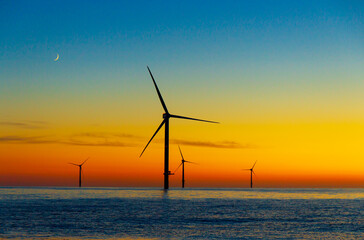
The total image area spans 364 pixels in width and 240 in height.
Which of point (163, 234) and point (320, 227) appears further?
point (320, 227)

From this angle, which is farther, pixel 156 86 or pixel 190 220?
pixel 156 86

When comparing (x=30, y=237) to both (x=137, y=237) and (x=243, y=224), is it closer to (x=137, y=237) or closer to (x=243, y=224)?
(x=137, y=237)

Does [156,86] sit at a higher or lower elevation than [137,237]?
higher

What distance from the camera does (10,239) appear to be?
137ft

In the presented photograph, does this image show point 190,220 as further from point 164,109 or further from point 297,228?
point 164,109

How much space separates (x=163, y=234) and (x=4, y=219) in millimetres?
24721

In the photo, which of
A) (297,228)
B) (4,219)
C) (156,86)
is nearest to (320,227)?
(297,228)

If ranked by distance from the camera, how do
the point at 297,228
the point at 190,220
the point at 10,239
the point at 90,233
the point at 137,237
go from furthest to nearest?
1. the point at 190,220
2. the point at 297,228
3. the point at 90,233
4. the point at 137,237
5. the point at 10,239

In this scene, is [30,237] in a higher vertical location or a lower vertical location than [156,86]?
lower

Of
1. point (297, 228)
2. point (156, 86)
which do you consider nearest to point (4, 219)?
point (297, 228)

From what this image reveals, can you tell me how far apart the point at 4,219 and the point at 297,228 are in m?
36.5

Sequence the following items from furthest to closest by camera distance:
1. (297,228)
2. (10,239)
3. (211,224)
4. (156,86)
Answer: (156,86)
(211,224)
(297,228)
(10,239)

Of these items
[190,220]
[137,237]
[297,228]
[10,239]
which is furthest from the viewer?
[190,220]

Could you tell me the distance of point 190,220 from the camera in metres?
65.1
